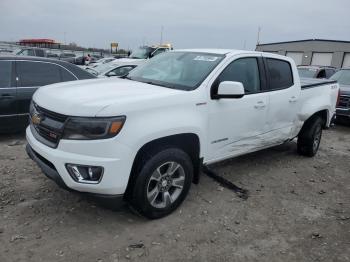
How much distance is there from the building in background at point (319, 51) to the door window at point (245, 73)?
1303 inches

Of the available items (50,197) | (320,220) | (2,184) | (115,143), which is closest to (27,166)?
(2,184)

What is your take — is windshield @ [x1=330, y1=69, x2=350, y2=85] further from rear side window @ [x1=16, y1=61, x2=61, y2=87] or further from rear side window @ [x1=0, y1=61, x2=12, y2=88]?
rear side window @ [x1=0, y1=61, x2=12, y2=88]

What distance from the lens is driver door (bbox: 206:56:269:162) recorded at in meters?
4.08

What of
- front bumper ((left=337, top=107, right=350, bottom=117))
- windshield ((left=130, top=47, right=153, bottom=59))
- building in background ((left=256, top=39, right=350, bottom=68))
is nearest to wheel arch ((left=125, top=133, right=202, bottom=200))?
front bumper ((left=337, top=107, right=350, bottom=117))

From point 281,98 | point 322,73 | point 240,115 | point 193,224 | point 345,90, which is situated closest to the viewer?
point 193,224

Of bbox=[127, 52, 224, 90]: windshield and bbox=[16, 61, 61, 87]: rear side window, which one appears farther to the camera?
bbox=[16, 61, 61, 87]: rear side window

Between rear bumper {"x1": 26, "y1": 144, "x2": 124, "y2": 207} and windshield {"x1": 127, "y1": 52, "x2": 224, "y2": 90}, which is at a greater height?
windshield {"x1": 127, "y1": 52, "x2": 224, "y2": 90}

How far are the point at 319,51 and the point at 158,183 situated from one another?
37.6 metres

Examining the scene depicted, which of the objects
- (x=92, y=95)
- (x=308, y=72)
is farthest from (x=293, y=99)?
(x=308, y=72)

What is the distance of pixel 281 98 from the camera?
5.07m

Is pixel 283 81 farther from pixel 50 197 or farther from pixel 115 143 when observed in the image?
pixel 50 197

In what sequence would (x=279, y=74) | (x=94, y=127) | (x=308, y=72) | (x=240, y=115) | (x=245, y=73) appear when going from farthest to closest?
1. (x=308, y=72)
2. (x=279, y=74)
3. (x=245, y=73)
4. (x=240, y=115)
5. (x=94, y=127)

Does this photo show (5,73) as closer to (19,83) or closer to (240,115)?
(19,83)

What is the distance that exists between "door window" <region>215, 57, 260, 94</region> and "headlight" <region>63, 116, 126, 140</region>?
157cm
